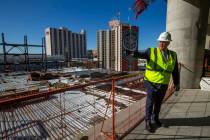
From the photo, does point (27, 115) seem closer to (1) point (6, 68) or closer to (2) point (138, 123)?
(2) point (138, 123)

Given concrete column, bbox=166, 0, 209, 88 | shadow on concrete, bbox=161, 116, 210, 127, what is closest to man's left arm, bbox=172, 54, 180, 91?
shadow on concrete, bbox=161, 116, 210, 127

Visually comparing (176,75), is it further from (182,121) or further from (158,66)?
(182,121)

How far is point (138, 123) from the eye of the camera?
9.66ft

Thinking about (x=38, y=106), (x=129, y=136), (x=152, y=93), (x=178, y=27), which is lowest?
(x=38, y=106)

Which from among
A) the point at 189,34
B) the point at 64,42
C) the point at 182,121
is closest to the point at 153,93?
the point at 182,121

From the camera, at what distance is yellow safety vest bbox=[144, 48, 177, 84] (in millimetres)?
2396

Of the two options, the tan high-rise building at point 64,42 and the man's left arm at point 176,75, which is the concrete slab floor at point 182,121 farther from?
the tan high-rise building at point 64,42

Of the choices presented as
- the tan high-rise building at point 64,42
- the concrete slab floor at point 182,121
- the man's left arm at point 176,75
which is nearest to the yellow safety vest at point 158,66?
the man's left arm at point 176,75

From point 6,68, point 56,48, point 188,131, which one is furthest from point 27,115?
point 56,48

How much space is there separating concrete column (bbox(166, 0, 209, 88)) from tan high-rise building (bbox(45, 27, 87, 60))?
6521 centimetres

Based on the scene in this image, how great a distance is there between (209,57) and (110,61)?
50386mm

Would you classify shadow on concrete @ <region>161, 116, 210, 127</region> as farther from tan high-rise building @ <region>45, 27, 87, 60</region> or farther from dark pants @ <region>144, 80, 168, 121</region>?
tan high-rise building @ <region>45, 27, 87, 60</region>

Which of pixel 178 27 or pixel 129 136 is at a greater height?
pixel 178 27

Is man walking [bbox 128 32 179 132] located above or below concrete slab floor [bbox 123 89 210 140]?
above
